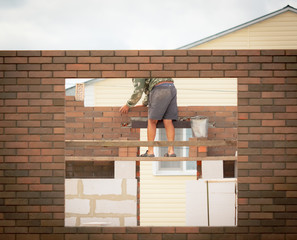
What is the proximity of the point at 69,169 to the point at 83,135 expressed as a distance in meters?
0.57

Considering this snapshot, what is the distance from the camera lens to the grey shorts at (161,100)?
271 inches

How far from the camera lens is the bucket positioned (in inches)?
295

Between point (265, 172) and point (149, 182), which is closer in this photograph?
point (265, 172)

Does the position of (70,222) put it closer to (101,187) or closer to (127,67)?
(101,187)

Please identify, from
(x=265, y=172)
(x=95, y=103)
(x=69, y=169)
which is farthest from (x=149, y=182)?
A: (x=265, y=172)

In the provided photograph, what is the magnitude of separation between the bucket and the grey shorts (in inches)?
22.7

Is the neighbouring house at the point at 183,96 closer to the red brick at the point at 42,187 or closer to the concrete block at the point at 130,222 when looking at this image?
the concrete block at the point at 130,222

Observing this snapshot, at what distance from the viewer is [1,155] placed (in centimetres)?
607

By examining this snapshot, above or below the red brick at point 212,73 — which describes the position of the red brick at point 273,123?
below

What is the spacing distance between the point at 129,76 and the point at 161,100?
984 millimetres

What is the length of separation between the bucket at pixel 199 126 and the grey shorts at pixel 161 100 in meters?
0.58

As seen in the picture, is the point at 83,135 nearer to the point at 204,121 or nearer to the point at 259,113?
the point at 204,121

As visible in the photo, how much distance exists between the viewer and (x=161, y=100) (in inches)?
271

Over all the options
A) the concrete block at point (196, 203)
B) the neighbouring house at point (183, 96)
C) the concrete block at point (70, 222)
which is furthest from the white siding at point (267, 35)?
the concrete block at point (70, 222)
